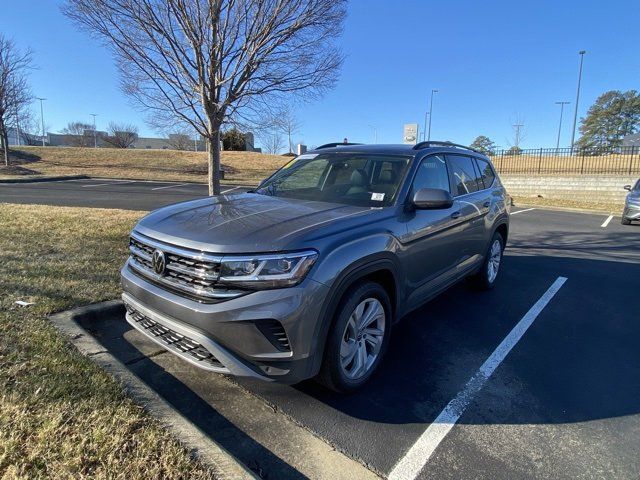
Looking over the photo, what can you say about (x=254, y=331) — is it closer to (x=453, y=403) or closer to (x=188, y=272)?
(x=188, y=272)

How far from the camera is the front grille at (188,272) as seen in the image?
2.41m

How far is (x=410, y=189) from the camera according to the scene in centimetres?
345

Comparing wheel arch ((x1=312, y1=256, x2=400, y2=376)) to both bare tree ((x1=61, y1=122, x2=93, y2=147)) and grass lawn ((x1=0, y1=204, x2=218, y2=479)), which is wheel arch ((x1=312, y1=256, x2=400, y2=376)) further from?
bare tree ((x1=61, y1=122, x2=93, y2=147))

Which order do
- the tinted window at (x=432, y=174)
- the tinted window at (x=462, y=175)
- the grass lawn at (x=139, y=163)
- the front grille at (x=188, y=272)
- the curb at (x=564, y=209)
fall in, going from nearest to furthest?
1. the front grille at (x=188, y=272)
2. the tinted window at (x=432, y=174)
3. the tinted window at (x=462, y=175)
4. the curb at (x=564, y=209)
5. the grass lawn at (x=139, y=163)

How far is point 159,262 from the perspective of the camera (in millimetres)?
2688

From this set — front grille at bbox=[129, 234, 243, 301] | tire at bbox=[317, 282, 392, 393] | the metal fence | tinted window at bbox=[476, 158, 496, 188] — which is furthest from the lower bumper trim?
the metal fence

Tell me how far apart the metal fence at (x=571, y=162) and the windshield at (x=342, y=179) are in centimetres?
2203

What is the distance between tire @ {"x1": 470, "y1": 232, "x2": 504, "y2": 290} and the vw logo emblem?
12.7ft

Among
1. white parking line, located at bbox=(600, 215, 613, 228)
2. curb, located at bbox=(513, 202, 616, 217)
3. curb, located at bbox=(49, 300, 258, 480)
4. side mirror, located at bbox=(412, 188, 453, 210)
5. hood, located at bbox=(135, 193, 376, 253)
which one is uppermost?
side mirror, located at bbox=(412, 188, 453, 210)

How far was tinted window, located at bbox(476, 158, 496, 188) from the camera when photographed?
17.2 feet

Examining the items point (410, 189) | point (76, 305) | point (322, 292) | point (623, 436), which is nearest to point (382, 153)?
point (410, 189)

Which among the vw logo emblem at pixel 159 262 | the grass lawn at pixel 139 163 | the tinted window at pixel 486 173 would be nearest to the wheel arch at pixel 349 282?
the vw logo emblem at pixel 159 262

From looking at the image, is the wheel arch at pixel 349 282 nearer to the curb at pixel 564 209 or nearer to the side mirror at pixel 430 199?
the side mirror at pixel 430 199

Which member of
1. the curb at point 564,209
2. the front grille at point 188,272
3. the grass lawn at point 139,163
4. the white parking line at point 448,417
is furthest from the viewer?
the grass lawn at point 139,163
